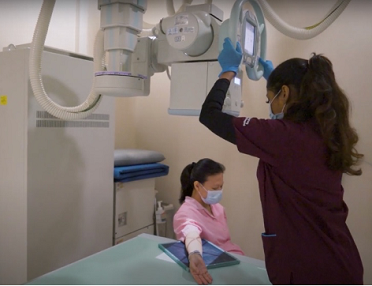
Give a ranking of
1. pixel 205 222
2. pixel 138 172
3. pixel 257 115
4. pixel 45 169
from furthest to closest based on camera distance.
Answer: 1. pixel 257 115
2. pixel 138 172
3. pixel 205 222
4. pixel 45 169

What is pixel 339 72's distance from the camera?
2049 mm

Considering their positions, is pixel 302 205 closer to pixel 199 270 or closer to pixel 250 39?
pixel 199 270

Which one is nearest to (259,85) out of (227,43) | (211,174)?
(211,174)

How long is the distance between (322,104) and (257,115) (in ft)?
4.39

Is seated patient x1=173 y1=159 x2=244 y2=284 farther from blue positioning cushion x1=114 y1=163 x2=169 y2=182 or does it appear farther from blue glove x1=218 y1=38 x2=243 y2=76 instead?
blue glove x1=218 y1=38 x2=243 y2=76

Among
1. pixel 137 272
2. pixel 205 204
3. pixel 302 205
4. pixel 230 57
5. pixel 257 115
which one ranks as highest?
pixel 230 57

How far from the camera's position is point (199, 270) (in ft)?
4.05

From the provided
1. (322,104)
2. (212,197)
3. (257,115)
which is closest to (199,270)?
(212,197)

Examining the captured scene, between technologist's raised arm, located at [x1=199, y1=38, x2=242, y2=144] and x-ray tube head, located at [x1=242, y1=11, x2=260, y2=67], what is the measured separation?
0.07 meters

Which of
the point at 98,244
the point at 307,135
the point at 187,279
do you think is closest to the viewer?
the point at 307,135

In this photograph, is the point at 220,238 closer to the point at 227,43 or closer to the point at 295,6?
the point at 227,43

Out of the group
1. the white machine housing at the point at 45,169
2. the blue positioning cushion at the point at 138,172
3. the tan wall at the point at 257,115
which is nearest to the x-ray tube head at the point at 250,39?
the tan wall at the point at 257,115

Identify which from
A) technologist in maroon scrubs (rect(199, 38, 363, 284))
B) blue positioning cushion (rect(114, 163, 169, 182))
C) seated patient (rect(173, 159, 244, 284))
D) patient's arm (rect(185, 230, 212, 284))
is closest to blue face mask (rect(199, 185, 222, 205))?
seated patient (rect(173, 159, 244, 284))

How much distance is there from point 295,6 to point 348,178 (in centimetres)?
115
